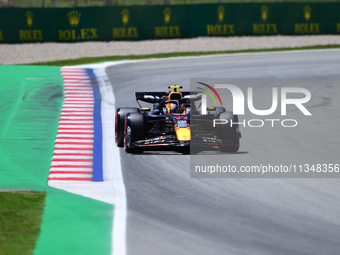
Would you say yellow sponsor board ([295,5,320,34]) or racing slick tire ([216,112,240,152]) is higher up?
yellow sponsor board ([295,5,320,34])

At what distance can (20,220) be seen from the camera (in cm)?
781

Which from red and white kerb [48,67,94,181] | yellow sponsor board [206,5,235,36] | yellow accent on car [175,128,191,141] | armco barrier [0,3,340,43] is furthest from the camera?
yellow sponsor board [206,5,235,36]

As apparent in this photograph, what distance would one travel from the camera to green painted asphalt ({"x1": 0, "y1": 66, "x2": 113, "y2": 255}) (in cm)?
716

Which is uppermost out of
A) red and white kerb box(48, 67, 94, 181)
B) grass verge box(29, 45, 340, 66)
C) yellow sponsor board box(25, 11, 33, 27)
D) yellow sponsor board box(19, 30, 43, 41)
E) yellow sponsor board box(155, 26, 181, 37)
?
yellow sponsor board box(25, 11, 33, 27)

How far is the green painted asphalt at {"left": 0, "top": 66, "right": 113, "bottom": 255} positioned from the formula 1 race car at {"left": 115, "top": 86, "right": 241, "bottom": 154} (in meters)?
1.75

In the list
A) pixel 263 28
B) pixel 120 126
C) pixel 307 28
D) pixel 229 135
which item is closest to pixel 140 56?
pixel 263 28

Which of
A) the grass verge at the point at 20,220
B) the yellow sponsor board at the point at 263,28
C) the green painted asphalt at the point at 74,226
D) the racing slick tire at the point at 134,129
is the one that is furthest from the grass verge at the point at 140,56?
the green painted asphalt at the point at 74,226

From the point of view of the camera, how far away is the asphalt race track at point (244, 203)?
705cm

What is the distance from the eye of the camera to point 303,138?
514 inches

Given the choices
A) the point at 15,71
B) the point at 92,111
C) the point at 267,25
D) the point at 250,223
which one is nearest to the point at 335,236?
the point at 250,223

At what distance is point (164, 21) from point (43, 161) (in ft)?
69.4

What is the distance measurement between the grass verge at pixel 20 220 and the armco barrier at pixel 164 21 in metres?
21.4

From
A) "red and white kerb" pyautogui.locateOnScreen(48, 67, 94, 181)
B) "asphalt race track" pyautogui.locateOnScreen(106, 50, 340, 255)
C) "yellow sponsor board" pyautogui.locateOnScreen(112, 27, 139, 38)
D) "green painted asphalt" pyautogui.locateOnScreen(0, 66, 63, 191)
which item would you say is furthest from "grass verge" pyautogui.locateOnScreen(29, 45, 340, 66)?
"asphalt race track" pyautogui.locateOnScreen(106, 50, 340, 255)

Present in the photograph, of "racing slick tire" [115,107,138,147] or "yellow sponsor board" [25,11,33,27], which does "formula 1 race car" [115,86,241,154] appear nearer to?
"racing slick tire" [115,107,138,147]
